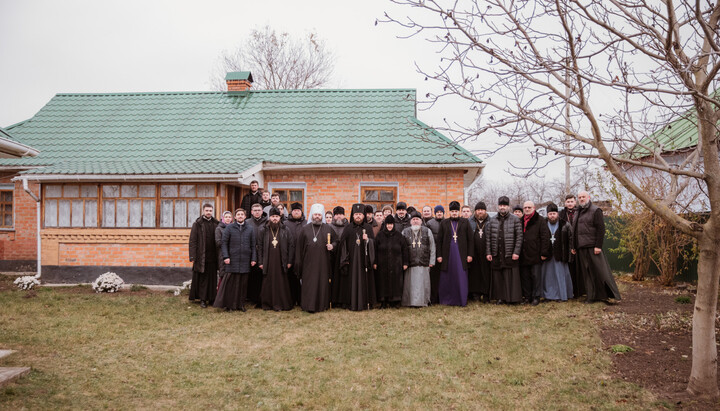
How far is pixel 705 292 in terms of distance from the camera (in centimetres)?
536

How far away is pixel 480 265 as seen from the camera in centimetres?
1057

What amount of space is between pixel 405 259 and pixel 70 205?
8684 millimetres

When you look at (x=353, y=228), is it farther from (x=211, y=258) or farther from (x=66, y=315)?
(x=66, y=315)

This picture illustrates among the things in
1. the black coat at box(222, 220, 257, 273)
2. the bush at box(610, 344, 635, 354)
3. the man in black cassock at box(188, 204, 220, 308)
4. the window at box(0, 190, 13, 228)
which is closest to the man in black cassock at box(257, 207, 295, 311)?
the black coat at box(222, 220, 257, 273)

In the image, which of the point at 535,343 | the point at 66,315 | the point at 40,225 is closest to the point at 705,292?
the point at 535,343

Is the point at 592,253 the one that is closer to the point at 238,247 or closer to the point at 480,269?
the point at 480,269

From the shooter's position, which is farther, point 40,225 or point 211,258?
point 40,225

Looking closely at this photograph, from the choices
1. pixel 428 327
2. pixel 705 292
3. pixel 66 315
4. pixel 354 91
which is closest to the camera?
pixel 705 292

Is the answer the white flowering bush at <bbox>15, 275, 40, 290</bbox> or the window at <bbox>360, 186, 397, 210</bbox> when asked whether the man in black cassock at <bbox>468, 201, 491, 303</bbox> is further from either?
the white flowering bush at <bbox>15, 275, 40, 290</bbox>

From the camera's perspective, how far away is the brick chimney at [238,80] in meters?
17.5

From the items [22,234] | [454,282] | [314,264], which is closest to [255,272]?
[314,264]

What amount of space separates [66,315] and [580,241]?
937 centimetres

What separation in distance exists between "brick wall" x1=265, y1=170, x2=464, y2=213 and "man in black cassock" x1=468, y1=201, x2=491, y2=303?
3.12m

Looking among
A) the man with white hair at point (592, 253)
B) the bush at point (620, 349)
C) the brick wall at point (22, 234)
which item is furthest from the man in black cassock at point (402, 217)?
the brick wall at point (22, 234)
